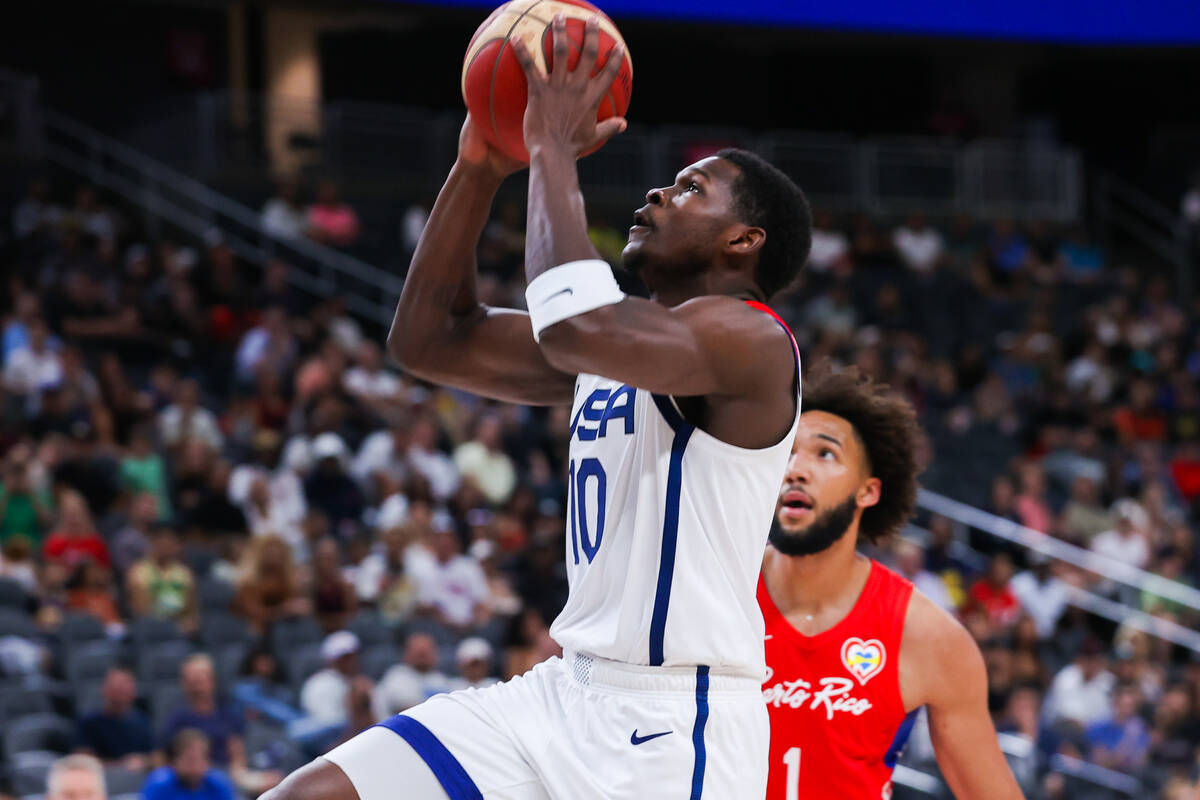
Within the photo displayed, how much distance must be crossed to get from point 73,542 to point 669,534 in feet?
21.0

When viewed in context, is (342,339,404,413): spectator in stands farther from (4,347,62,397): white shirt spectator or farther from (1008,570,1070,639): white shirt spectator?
(1008,570,1070,639): white shirt spectator

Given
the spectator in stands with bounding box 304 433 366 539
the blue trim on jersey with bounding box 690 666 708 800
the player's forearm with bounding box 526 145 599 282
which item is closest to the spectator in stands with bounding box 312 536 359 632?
the spectator in stands with bounding box 304 433 366 539

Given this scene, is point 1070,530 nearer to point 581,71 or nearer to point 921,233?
point 921,233

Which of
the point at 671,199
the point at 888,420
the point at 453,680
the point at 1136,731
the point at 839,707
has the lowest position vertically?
the point at 1136,731

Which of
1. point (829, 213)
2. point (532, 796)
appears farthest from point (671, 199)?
point (829, 213)

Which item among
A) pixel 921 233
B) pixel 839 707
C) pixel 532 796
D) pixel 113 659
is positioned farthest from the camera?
pixel 921 233

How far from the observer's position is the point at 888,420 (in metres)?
4.61

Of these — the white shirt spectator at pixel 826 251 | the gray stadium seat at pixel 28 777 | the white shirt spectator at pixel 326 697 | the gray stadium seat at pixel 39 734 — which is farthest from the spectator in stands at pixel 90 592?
the white shirt spectator at pixel 826 251

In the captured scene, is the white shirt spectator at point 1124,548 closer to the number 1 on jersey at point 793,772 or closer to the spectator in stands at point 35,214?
the spectator in stands at point 35,214

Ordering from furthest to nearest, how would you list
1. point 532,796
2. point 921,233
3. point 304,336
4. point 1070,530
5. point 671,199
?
point 921,233, point 1070,530, point 304,336, point 671,199, point 532,796

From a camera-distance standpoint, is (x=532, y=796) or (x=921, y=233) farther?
(x=921, y=233)

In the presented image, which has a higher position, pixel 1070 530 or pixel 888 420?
pixel 888 420

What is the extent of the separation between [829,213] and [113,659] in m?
11.0

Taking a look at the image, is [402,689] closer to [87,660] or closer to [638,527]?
[87,660]
